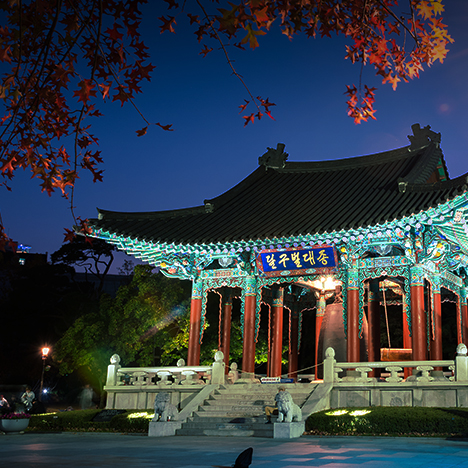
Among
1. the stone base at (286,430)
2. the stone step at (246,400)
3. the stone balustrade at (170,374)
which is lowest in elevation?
the stone base at (286,430)

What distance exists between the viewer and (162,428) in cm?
1546

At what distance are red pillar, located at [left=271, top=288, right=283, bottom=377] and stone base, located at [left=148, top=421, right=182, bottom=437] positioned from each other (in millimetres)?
8071

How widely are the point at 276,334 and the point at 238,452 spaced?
13136 millimetres

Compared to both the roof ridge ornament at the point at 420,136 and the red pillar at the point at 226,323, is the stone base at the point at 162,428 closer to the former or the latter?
the red pillar at the point at 226,323

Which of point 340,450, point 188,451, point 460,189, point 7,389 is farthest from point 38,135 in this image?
point 7,389

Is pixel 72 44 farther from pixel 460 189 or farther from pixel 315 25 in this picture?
pixel 460 189

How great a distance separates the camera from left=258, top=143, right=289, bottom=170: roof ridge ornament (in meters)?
26.1

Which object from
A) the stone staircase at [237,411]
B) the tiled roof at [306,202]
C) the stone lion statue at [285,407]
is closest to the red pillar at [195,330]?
the tiled roof at [306,202]

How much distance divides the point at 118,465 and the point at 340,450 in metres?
4.21

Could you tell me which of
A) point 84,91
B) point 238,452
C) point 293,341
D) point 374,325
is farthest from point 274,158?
point 84,91

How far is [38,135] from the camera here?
588cm

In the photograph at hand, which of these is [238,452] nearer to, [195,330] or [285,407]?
[285,407]

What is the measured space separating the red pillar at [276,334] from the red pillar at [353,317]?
207 inches

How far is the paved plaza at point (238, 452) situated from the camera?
872 centimetres
